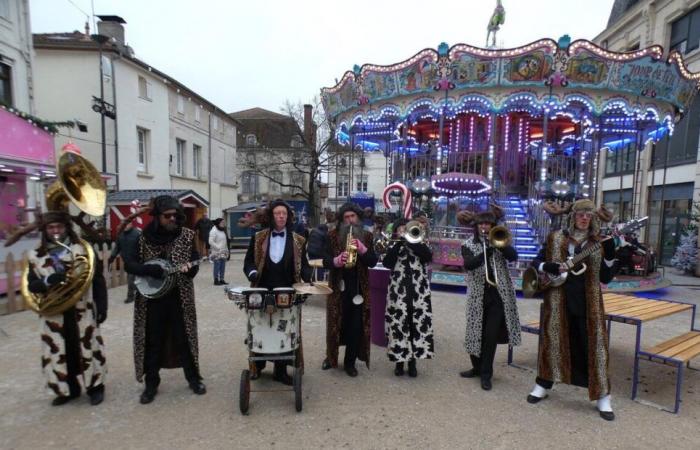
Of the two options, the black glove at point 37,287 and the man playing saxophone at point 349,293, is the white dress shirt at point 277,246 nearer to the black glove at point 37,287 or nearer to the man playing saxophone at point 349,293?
the man playing saxophone at point 349,293

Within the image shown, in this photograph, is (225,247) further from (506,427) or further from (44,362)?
(506,427)

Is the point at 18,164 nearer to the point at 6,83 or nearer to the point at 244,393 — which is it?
the point at 6,83

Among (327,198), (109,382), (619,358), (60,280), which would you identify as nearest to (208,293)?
(109,382)

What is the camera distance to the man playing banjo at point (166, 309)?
3465mm

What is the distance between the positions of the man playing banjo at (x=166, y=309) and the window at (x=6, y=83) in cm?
1040

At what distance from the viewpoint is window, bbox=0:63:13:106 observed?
1016 cm

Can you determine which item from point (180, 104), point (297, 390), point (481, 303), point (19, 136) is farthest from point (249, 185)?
point (297, 390)

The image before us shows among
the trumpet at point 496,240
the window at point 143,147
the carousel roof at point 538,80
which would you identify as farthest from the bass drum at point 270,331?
the window at point 143,147

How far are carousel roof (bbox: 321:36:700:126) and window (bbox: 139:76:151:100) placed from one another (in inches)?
459

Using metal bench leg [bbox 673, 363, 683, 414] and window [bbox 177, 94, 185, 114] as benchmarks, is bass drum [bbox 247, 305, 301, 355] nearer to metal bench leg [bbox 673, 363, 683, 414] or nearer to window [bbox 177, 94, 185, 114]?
metal bench leg [bbox 673, 363, 683, 414]

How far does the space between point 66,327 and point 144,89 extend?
53.7 feet

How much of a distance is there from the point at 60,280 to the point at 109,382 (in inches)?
51.2

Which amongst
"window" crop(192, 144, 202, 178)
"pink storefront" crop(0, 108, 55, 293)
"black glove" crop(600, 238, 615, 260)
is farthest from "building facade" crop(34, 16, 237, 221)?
"black glove" crop(600, 238, 615, 260)

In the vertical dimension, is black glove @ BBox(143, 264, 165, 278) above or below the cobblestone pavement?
above
